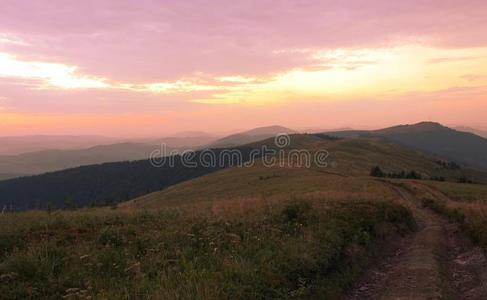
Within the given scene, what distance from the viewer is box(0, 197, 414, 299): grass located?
8.83 metres

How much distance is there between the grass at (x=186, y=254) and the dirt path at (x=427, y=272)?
64 centimetres

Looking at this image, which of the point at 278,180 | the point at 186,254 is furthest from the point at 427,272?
the point at 278,180

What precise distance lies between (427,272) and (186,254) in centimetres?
685

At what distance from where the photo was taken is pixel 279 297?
9250 millimetres

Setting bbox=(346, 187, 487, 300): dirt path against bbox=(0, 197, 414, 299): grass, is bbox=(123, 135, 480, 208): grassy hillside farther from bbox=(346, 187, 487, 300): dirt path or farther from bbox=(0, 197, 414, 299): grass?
bbox=(0, 197, 414, 299): grass


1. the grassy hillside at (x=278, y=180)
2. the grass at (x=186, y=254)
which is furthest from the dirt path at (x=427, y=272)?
the grassy hillside at (x=278, y=180)

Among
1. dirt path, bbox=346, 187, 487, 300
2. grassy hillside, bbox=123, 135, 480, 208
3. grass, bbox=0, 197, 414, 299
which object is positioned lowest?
grassy hillside, bbox=123, 135, 480, 208

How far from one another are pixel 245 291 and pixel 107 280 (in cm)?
281

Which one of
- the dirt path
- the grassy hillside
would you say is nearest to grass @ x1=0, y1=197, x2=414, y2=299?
the dirt path

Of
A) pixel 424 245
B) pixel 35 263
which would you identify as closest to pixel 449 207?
pixel 424 245

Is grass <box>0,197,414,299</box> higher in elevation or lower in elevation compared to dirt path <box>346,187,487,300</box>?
higher

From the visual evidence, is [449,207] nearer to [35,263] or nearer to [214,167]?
[35,263]

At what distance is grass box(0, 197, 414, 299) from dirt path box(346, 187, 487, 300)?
64cm

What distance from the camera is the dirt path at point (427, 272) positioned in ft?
36.4
